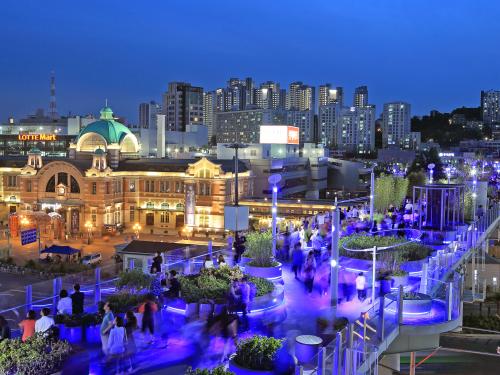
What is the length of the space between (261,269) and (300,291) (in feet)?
5.26

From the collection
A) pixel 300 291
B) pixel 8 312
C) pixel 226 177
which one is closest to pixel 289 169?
pixel 226 177

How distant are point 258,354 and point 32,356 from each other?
153 inches

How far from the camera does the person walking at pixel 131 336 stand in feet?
38.9

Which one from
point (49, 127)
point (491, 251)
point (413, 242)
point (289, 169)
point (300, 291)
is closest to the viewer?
point (300, 291)

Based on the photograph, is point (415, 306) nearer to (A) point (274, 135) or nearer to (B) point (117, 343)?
(B) point (117, 343)

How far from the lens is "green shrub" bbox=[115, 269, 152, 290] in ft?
51.3

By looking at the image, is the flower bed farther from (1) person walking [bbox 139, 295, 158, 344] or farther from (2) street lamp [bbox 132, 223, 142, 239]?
(2) street lamp [bbox 132, 223, 142, 239]

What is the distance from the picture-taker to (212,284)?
16.1 metres

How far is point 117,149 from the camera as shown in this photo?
65.9 meters

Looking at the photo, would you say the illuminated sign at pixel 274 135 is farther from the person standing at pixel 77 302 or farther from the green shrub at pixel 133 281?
the person standing at pixel 77 302

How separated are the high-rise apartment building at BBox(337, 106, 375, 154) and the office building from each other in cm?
2660

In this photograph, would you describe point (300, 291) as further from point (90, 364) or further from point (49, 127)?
point (49, 127)

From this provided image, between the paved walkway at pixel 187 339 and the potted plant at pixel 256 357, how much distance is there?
0.62 metres

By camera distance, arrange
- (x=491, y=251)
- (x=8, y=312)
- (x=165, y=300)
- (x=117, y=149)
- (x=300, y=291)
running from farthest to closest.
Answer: (x=117, y=149) < (x=491, y=251) < (x=300, y=291) < (x=165, y=300) < (x=8, y=312)
